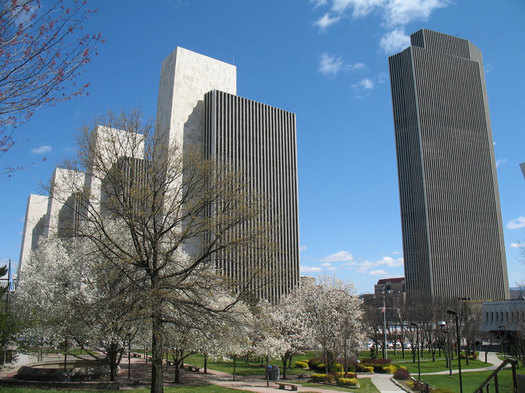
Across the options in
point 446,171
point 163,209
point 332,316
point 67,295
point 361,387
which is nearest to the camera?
point 163,209

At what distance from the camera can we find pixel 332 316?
4025 cm

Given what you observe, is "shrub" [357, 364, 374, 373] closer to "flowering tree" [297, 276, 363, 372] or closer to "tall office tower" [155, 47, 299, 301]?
"flowering tree" [297, 276, 363, 372]

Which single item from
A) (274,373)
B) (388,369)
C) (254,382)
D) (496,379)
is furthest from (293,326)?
(496,379)

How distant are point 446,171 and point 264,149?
79618mm

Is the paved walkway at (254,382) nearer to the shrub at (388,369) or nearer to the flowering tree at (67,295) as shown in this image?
the shrub at (388,369)

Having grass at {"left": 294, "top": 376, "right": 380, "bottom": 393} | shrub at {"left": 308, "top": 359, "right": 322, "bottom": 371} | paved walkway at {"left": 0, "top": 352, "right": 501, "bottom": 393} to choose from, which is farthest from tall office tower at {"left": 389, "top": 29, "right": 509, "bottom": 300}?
grass at {"left": 294, "top": 376, "right": 380, "bottom": 393}

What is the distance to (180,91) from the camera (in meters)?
105

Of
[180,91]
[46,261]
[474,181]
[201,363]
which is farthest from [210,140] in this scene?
[474,181]

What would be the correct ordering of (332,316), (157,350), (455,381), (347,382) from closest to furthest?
(157,350), (347,382), (455,381), (332,316)

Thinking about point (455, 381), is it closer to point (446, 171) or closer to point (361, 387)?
point (361, 387)

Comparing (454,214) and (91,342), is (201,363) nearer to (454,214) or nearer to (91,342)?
(91,342)

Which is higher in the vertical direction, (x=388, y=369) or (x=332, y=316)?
(x=332, y=316)

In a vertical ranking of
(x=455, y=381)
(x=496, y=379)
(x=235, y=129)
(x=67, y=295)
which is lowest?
(x=455, y=381)

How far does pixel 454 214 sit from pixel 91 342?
147 m
